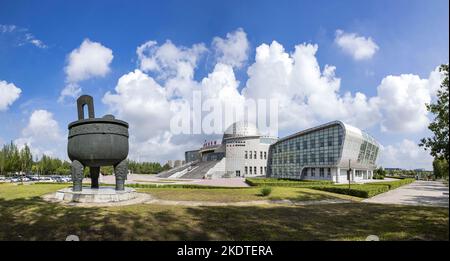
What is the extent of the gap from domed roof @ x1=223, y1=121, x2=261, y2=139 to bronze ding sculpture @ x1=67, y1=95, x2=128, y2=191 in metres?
79.6

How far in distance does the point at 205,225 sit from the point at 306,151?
50.6 m

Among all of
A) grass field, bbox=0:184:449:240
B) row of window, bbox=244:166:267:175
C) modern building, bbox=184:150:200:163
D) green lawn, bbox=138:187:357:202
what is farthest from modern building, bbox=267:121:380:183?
modern building, bbox=184:150:200:163

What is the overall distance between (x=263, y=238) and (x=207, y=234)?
1802mm

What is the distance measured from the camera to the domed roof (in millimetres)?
97125

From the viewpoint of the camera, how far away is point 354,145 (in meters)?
51.9

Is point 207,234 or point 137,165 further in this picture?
point 137,165

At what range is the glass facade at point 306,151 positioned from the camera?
1981 inches

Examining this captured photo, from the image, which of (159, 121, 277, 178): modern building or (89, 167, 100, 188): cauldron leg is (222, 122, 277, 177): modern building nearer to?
(159, 121, 277, 178): modern building

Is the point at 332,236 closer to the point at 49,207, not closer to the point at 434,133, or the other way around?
the point at 434,133

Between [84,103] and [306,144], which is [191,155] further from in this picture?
[84,103]

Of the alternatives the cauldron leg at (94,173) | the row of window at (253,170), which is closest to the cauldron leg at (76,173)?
the cauldron leg at (94,173)

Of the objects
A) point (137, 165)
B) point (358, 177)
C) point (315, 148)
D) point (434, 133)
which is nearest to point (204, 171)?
point (315, 148)

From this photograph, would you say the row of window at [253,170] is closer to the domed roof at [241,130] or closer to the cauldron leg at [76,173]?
the domed roof at [241,130]

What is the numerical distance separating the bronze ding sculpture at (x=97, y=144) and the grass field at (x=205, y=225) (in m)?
3.80
